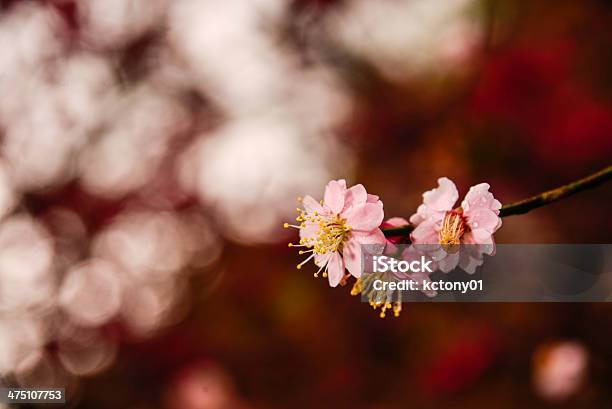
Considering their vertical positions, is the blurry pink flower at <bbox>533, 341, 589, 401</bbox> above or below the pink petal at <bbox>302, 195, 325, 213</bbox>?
above

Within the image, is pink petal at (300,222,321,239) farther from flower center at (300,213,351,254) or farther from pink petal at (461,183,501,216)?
pink petal at (461,183,501,216)

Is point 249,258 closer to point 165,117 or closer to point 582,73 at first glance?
point 165,117

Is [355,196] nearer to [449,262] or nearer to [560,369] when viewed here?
[449,262]

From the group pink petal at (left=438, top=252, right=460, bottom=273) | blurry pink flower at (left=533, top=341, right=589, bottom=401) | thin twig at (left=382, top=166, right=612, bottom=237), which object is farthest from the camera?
blurry pink flower at (left=533, top=341, right=589, bottom=401)

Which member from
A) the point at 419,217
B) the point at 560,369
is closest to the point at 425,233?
the point at 419,217

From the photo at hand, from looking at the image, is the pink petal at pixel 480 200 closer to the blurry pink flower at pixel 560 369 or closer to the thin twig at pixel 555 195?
the thin twig at pixel 555 195

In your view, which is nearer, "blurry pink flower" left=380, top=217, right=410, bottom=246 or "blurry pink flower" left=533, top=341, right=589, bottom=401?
"blurry pink flower" left=380, top=217, right=410, bottom=246

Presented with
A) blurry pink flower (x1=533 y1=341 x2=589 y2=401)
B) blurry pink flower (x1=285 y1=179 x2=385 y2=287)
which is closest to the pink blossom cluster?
blurry pink flower (x1=285 y1=179 x2=385 y2=287)
